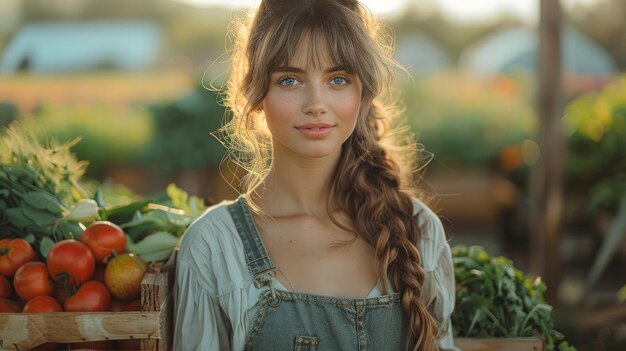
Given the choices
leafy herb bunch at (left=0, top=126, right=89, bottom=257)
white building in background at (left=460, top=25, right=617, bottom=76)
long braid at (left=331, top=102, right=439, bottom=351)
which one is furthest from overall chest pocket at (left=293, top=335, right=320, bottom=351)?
white building in background at (left=460, top=25, right=617, bottom=76)

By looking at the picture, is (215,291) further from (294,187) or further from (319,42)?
(319,42)

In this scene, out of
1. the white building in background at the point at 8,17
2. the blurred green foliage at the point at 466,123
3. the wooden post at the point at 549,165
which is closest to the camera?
the wooden post at the point at 549,165

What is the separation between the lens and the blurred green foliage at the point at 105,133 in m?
6.72

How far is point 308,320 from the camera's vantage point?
2.02 m

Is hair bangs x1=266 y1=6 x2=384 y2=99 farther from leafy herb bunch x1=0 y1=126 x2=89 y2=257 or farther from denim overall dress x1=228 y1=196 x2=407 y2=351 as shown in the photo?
leafy herb bunch x1=0 y1=126 x2=89 y2=257

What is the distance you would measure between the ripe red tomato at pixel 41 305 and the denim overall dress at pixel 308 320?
500 mm

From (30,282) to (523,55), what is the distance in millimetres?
12328

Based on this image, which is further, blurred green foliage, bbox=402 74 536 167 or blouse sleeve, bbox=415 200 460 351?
blurred green foliage, bbox=402 74 536 167

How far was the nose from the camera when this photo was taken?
195 cm

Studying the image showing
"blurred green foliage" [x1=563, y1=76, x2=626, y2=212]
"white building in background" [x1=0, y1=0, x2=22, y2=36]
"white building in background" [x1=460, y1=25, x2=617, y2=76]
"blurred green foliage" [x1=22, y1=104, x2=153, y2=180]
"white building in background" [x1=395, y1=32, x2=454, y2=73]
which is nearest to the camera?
"blurred green foliage" [x1=563, y1=76, x2=626, y2=212]

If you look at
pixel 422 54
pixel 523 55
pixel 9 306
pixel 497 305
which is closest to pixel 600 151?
pixel 497 305

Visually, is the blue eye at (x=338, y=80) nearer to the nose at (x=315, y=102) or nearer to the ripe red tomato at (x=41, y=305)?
the nose at (x=315, y=102)

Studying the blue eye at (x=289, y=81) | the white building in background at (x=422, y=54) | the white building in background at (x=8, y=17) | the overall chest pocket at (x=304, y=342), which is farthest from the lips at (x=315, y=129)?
the white building in background at (x=422, y=54)

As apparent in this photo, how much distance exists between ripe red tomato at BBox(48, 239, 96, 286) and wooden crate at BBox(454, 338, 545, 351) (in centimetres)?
106
